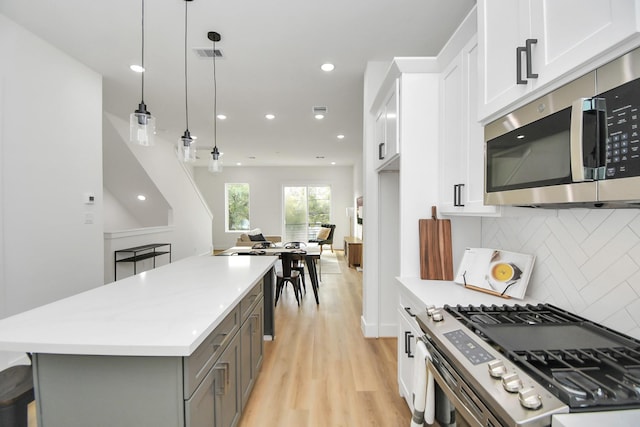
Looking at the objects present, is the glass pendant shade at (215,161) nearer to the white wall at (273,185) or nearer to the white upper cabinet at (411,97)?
the white upper cabinet at (411,97)

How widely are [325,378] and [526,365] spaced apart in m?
1.89

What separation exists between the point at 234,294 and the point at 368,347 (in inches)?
72.8

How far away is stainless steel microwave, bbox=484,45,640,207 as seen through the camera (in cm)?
71

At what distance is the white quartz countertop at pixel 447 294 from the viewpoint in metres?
1.52

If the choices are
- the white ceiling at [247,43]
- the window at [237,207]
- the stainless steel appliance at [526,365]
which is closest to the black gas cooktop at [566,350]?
the stainless steel appliance at [526,365]


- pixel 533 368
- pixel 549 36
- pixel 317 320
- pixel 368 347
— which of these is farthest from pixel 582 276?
pixel 317 320

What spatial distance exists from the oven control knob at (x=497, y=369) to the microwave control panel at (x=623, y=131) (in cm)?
57

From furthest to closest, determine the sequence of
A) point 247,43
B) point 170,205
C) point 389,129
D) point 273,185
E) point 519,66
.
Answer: point 273,185 < point 170,205 < point 247,43 < point 389,129 < point 519,66

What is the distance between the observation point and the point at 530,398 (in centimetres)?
69

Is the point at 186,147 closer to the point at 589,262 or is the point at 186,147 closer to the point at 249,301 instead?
the point at 249,301

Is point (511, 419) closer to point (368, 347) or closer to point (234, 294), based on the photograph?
point (234, 294)

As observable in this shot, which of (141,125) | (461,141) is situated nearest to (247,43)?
(141,125)

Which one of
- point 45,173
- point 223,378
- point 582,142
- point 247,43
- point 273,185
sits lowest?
point 223,378

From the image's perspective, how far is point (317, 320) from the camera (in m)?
3.66
